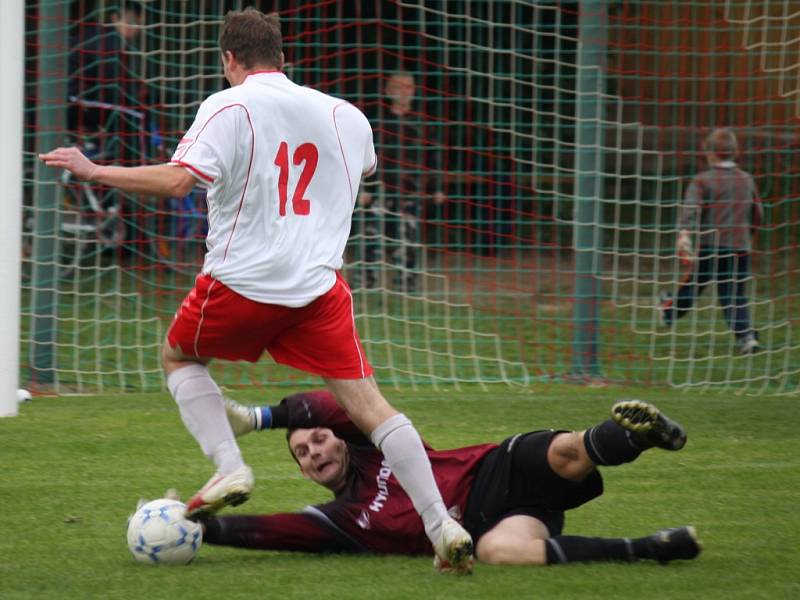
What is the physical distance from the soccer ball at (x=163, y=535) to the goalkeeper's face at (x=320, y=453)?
0.44 metres

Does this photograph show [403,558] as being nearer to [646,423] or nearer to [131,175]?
[646,423]

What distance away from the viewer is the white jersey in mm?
4418

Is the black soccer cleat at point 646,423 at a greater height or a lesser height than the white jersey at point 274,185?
lesser

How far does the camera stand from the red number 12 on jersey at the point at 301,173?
449 cm

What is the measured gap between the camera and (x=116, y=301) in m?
10.3

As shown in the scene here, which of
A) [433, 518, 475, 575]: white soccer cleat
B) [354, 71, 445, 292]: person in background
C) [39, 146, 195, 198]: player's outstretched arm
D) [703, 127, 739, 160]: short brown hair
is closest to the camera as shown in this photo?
[39, 146, 195, 198]: player's outstretched arm

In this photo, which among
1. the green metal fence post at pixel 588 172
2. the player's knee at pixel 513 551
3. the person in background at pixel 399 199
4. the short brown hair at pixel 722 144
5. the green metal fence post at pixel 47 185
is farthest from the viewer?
the person in background at pixel 399 199

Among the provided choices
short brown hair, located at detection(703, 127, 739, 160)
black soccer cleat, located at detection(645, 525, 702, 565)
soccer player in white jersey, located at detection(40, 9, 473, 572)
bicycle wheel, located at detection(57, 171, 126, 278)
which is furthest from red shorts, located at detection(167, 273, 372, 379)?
bicycle wheel, located at detection(57, 171, 126, 278)

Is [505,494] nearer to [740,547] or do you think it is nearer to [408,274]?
[740,547]

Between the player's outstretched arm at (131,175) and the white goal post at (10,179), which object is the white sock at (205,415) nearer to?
the player's outstretched arm at (131,175)

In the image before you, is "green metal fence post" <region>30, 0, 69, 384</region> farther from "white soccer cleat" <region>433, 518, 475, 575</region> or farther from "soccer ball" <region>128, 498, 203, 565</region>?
"white soccer cleat" <region>433, 518, 475, 575</region>

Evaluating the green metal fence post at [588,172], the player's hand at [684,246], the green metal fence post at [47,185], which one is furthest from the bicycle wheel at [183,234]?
the player's hand at [684,246]

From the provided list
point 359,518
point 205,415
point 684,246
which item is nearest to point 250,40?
point 205,415

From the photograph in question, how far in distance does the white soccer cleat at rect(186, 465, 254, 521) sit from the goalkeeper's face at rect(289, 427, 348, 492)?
9.6 inches
